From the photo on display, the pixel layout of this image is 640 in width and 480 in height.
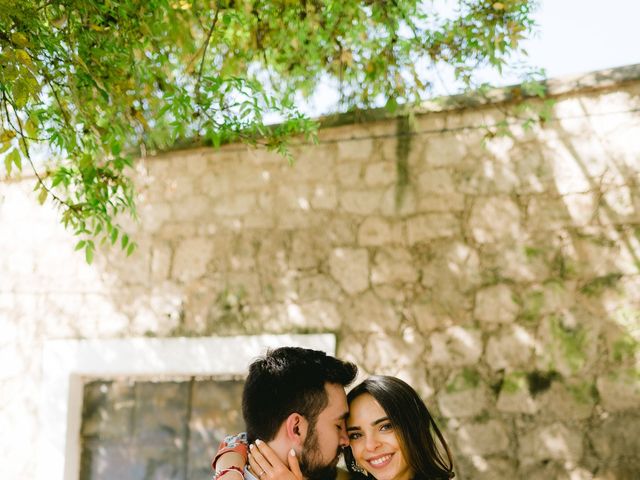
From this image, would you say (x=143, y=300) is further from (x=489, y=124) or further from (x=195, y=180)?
(x=489, y=124)

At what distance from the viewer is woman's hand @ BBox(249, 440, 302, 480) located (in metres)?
2.46

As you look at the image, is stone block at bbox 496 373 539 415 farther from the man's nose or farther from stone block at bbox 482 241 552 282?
the man's nose

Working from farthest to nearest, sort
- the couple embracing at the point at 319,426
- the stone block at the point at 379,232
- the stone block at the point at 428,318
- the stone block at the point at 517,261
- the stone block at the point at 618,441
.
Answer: the stone block at the point at 379,232, the stone block at the point at 428,318, the stone block at the point at 517,261, the stone block at the point at 618,441, the couple embracing at the point at 319,426

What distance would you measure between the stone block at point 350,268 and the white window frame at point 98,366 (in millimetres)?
458

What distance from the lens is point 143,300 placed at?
187 inches

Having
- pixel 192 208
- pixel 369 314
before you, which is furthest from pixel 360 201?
pixel 192 208

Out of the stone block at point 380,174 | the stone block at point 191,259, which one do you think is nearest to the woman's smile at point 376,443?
the stone block at point 380,174

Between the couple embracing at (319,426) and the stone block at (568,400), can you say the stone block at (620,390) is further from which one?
the couple embracing at (319,426)

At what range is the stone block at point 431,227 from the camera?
420 cm

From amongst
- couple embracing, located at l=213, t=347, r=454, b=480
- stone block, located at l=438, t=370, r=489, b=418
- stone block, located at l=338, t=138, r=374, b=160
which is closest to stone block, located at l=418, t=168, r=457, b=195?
stone block, located at l=338, t=138, r=374, b=160

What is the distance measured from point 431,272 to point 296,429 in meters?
1.83

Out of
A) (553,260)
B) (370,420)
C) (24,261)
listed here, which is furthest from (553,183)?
(24,261)

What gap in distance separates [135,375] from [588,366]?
2.86 meters

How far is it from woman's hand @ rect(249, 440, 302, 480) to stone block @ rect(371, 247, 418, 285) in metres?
1.85
